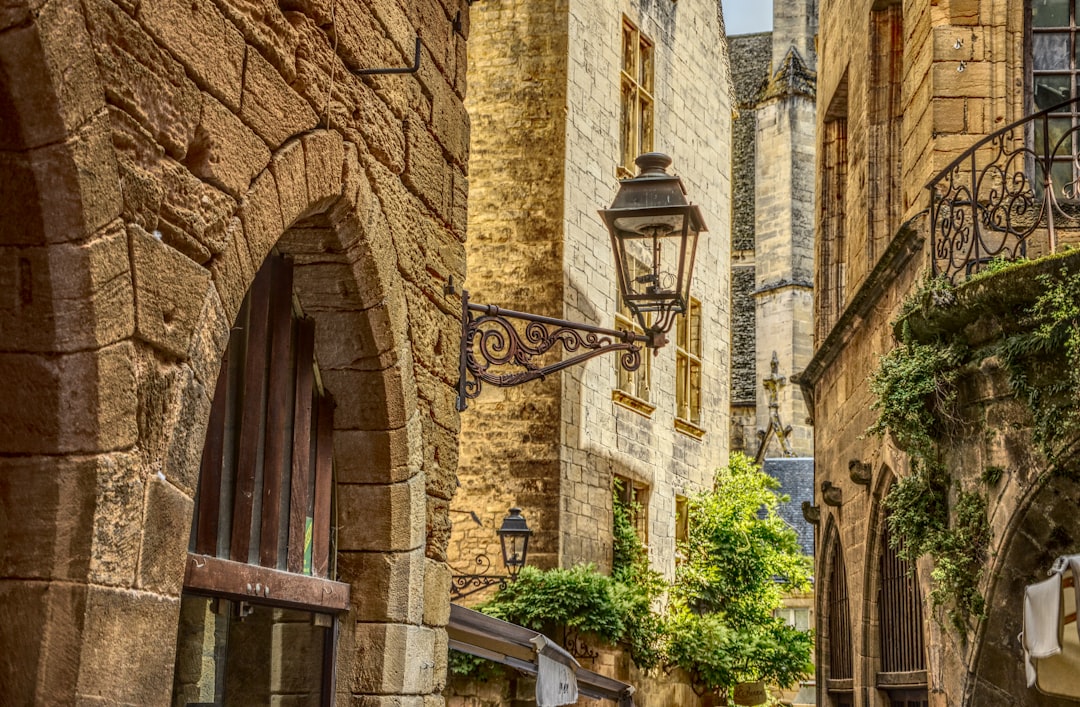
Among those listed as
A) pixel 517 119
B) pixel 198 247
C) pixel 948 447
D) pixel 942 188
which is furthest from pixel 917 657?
pixel 198 247

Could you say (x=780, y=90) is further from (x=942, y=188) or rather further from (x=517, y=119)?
(x=942, y=188)

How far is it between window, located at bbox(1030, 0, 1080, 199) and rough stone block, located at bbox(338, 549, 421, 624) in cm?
610

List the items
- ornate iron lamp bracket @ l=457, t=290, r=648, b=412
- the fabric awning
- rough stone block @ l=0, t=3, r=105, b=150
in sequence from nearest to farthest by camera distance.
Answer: rough stone block @ l=0, t=3, r=105, b=150 → ornate iron lamp bracket @ l=457, t=290, r=648, b=412 → the fabric awning

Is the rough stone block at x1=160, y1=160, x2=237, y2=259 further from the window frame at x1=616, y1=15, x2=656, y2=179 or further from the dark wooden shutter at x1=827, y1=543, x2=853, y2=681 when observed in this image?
the window frame at x1=616, y1=15, x2=656, y2=179

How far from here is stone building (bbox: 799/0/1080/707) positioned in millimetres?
7953

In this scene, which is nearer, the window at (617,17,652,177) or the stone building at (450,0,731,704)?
the stone building at (450,0,731,704)

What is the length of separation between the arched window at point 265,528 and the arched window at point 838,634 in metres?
8.48

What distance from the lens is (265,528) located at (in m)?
4.45

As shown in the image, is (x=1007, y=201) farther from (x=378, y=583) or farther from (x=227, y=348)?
(x=227, y=348)

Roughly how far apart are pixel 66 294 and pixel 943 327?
6.29 meters

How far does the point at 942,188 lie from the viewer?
926 cm

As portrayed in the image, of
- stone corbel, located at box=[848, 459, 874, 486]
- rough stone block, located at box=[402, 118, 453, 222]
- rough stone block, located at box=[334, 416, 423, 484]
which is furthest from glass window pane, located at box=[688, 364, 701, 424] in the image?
rough stone block, located at box=[334, 416, 423, 484]

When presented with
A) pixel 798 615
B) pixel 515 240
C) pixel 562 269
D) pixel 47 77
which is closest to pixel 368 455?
pixel 47 77

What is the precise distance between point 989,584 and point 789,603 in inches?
813
